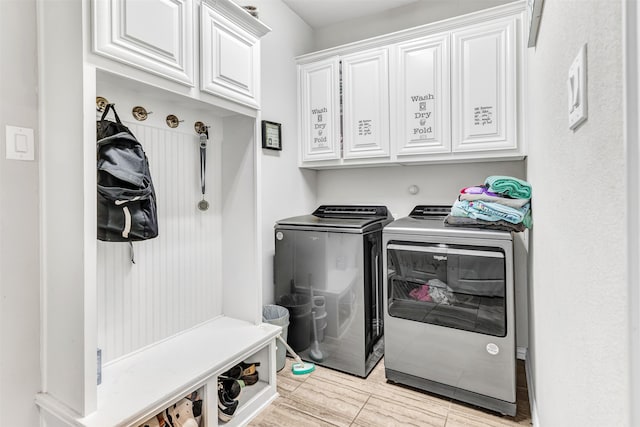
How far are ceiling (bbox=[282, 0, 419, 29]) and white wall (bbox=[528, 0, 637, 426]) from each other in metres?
2.03

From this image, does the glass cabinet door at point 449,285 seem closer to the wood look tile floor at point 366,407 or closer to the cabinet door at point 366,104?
the wood look tile floor at point 366,407

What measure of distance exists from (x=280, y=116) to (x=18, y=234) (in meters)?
1.85

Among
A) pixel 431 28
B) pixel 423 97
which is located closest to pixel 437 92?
pixel 423 97

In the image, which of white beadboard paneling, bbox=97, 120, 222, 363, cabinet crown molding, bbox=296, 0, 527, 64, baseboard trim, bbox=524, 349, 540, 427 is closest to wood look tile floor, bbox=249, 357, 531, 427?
baseboard trim, bbox=524, 349, 540, 427

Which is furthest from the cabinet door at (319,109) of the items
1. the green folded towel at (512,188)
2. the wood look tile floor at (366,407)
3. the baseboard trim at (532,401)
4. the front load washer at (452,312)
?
the baseboard trim at (532,401)

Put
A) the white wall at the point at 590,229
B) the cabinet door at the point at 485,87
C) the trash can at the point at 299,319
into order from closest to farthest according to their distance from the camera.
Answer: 1. the white wall at the point at 590,229
2. the cabinet door at the point at 485,87
3. the trash can at the point at 299,319

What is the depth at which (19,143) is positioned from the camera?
126cm

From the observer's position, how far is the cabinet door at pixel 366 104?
2469mm

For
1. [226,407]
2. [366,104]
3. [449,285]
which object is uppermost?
[366,104]

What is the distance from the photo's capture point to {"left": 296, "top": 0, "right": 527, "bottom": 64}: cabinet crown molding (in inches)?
80.2

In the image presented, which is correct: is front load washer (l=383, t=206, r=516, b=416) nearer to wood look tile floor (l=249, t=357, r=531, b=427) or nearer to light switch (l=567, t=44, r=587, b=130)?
wood look tile floor (l=249, t=357, r=531, b=427)

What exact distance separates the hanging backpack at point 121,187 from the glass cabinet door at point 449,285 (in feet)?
4.64

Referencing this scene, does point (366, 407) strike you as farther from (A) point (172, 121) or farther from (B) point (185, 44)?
(B) point (185, 44)

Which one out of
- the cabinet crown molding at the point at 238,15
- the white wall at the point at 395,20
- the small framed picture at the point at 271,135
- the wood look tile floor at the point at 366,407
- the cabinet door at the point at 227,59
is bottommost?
the wood look tile floor at the point at 366,407
